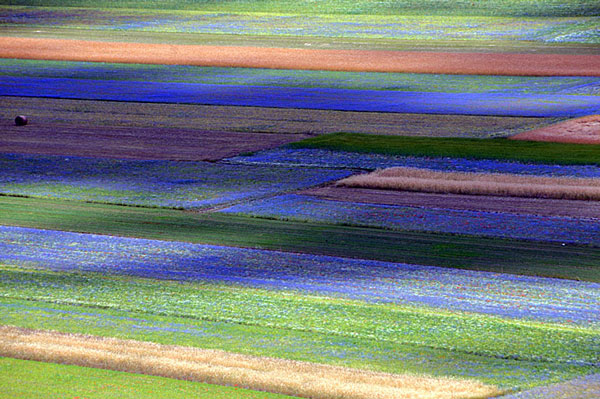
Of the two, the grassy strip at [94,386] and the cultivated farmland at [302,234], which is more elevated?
the grassy strip at [94,386]

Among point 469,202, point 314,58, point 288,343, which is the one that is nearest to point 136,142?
point 469,202

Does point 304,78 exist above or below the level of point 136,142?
below

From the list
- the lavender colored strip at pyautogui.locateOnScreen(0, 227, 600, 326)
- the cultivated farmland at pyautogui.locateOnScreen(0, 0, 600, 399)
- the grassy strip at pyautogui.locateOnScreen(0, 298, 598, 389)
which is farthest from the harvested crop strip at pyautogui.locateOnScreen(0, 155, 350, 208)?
the grassy strip at pyautogui.locateOnScreen(0, 298, 598, 389)

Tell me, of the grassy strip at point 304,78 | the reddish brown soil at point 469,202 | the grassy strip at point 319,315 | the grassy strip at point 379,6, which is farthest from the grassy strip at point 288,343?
the grassy strip at point 379,6

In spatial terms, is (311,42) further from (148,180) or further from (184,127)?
(148,180)

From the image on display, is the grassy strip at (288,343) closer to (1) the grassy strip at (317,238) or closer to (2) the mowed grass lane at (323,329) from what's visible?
(2) the mowed grass lane at (323,329)

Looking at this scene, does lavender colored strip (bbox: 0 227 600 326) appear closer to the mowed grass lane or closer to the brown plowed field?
the mowed grass lane
